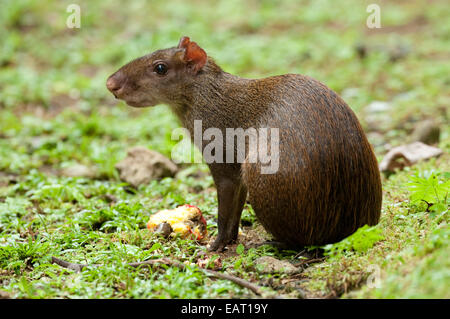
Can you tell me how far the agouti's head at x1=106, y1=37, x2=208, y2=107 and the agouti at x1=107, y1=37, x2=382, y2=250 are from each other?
0.35 metres

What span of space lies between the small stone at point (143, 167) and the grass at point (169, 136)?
0.18 meters

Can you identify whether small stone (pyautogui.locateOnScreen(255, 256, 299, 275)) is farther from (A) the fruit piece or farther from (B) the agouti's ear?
(B) the agouti's ear

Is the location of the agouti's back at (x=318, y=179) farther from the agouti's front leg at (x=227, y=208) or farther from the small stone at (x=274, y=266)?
the agouti's front leg at (x=227, y=208)

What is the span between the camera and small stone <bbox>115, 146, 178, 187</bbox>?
21.0ft

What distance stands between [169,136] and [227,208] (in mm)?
3366

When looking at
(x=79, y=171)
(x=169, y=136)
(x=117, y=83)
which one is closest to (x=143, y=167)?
(x=79, y=171)

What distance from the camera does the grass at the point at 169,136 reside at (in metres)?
3.74

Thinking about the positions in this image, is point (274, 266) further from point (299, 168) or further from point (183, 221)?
point (183, 221)

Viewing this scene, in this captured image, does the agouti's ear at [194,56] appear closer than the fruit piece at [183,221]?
No

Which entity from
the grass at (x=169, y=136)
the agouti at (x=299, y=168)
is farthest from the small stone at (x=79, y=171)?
the agouti at (x=299, y=168)

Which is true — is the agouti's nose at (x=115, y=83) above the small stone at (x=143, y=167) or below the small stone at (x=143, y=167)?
above

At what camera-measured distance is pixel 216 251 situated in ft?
15.3

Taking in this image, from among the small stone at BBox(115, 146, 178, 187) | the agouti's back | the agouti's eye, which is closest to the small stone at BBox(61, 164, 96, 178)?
the small stone at BBox(115, 146, 178, 187)
